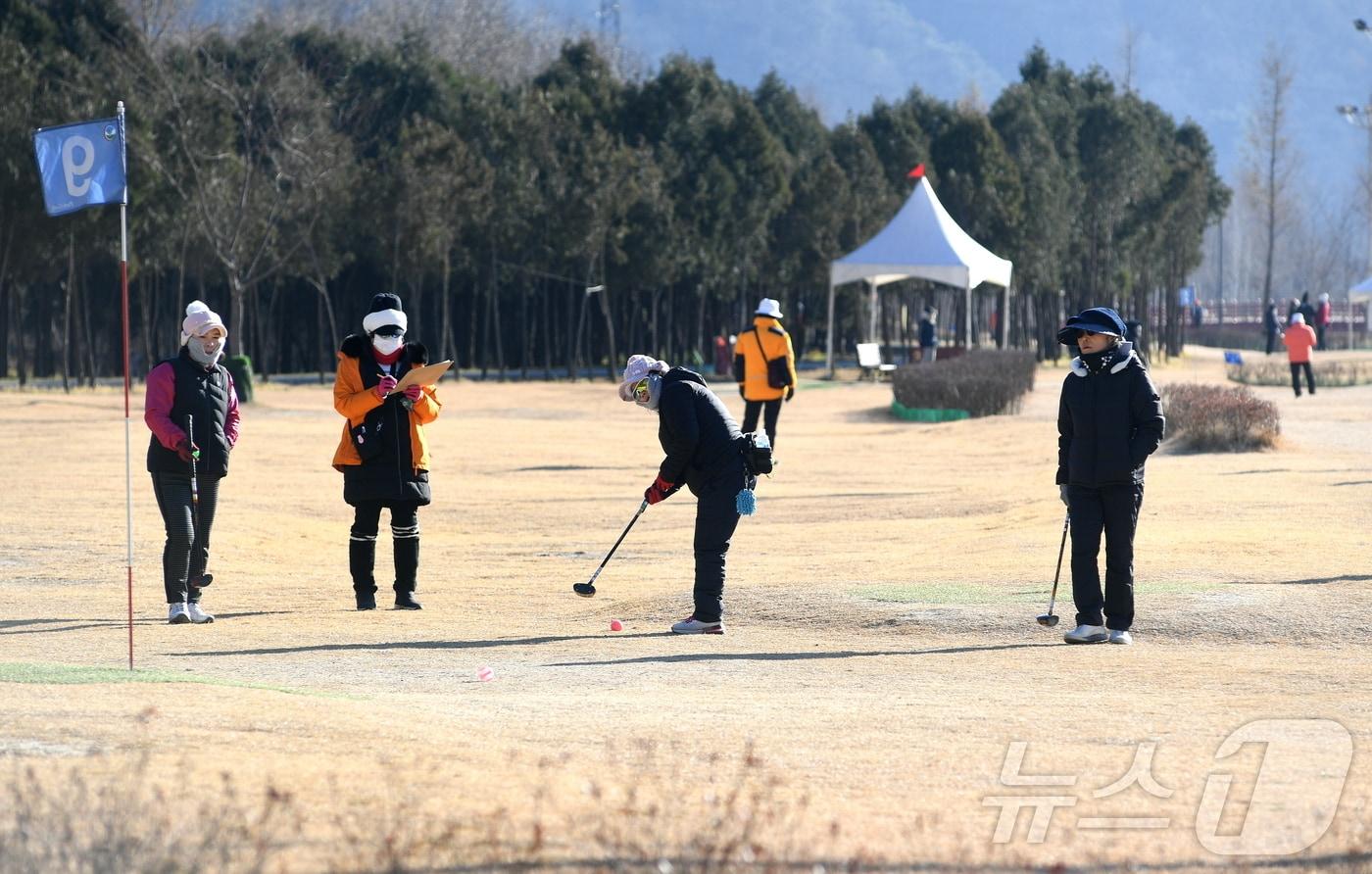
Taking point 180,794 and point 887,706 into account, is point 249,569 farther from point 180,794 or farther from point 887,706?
point 180,794

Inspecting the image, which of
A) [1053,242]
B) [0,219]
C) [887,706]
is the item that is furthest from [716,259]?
[887,706]

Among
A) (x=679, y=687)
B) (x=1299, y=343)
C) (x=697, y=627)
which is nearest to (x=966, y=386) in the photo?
(x=1299, y=343)

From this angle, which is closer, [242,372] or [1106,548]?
[1106,548]

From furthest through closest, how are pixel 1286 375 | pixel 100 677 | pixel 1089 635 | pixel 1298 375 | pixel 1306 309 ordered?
pixel 1306 309 < pixel 1286 375 < pixel 1298 375 < pixel 1089 635 < pixel 100 677

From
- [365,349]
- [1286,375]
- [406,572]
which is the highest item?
[365,349]

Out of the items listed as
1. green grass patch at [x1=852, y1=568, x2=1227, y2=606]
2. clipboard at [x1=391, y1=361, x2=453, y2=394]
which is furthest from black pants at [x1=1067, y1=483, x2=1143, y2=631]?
clipboard at [x1=391, y1=361, x2=453, y2=394]

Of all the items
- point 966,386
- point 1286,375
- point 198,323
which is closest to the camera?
point 198,323

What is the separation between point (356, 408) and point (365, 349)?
377mm

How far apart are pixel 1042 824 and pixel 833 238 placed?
50026 millimetres

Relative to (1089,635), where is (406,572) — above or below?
above

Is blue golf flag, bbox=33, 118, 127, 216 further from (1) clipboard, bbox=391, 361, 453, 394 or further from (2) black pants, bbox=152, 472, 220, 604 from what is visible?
(1) clipboard, bbox=391, 361, 453, 394

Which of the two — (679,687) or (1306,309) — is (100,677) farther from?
(1306,309)

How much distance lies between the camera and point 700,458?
36.2 feet

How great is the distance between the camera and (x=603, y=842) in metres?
5.54
